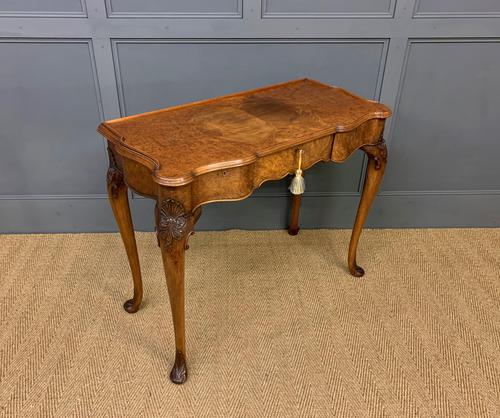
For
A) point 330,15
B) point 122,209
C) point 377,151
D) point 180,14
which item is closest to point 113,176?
point 122,209

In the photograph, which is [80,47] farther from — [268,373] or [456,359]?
[456,359]

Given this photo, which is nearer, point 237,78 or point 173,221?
point 173,221

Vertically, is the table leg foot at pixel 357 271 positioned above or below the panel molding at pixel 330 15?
below

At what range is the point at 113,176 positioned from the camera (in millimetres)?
1437

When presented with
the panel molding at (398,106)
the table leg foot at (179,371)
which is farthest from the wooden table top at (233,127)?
the table leg foot at (179,371)

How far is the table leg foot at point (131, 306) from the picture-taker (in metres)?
1.80

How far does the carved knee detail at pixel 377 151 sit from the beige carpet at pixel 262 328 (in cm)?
63

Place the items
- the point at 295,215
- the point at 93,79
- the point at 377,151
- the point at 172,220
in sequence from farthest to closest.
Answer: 1. the point at 295,215
2. the point at 93,79
3. the point at 377,151
4. the point at 172,220

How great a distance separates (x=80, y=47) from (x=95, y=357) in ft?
4.31

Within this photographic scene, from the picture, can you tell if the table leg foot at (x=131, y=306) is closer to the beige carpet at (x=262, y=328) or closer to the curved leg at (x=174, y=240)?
the beige carpet at (x=262, y=328)

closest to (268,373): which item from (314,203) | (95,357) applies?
(95,357)

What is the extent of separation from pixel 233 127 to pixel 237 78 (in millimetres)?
621

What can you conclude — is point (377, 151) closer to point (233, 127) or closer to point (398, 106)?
point (398, 106)

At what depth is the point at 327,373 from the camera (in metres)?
1.58
